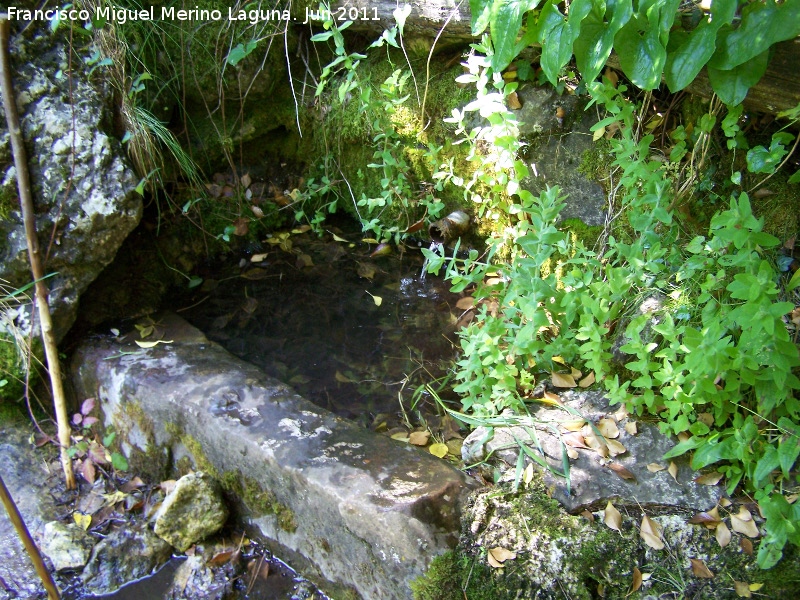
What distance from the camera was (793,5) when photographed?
177 cm

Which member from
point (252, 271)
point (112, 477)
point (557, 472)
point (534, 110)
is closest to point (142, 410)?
point (112, 477)

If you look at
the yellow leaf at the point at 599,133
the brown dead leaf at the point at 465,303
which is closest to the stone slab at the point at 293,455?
the brown dead leaf at the point at 465,303

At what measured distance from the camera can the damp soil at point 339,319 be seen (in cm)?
289

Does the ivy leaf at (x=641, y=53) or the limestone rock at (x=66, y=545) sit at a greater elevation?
the ivy leaf at (x=641, y=53)

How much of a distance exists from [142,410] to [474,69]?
2.11 meters

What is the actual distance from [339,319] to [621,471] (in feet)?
5.50

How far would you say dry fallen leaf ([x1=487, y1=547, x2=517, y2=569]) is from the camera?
6.29ft

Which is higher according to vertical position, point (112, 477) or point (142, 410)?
point (142, 410)

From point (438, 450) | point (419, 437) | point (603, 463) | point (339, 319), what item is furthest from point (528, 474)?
point (339, 319)

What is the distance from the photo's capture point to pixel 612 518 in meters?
1.98

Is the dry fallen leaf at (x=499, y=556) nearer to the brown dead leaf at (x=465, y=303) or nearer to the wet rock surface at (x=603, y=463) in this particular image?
the wet rock surface at (x=603, y=463)

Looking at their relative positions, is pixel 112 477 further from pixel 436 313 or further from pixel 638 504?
pixel 638 504

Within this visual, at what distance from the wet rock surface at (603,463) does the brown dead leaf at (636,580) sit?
21 cm

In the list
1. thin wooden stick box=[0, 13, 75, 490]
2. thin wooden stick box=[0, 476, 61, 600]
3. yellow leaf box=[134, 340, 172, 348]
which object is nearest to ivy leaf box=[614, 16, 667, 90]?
thin wooden stick box=[0, 13, 75, 490]
